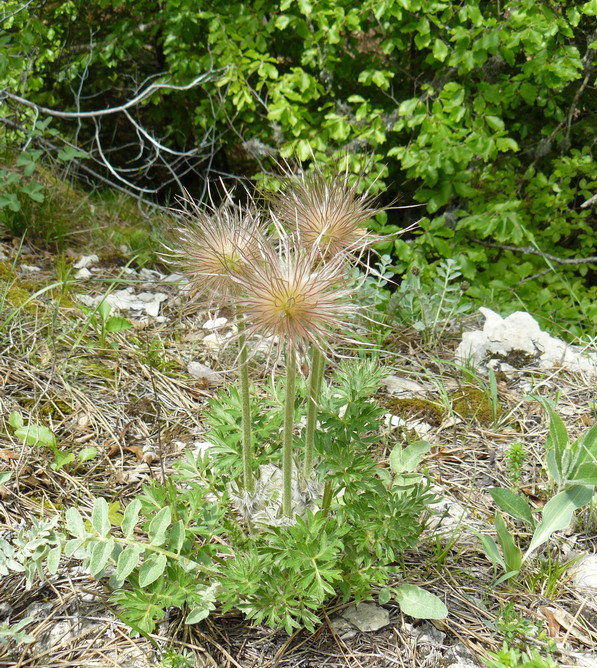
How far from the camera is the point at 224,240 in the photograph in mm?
1408

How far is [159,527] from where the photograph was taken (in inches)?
57.1

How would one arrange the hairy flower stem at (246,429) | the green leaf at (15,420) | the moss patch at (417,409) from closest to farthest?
1. the hairy flower stem at (246,429)
2. the green leaf at (15,420)
3. the moss patch at (417,409)

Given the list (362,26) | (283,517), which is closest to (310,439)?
(283,517)

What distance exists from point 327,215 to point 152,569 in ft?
3.02

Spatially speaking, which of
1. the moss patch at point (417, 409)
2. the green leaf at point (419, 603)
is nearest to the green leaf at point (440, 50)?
the moss patch at point (417, 409)

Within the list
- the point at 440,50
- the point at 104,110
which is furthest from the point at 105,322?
the point at 440,50

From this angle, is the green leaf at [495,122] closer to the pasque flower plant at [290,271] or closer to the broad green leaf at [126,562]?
the pasque flower plant at [290,271]

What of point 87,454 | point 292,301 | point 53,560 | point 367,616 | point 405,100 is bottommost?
point 367,616

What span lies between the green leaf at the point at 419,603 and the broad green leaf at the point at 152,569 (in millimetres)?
630

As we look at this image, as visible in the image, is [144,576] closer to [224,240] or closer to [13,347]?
[224,240]

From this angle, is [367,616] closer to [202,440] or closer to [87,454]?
[202,440]

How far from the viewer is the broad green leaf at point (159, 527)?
1438mm

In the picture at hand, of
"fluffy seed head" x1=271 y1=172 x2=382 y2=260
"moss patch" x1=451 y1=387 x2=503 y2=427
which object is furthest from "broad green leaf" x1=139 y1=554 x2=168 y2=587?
"moss patch" x1=451 y1=387 x2=503 y2=427

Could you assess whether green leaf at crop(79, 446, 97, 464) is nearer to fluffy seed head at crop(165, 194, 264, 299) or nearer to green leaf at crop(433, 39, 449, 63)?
fluffy seed head at crop(165, 194, 264, 299)
